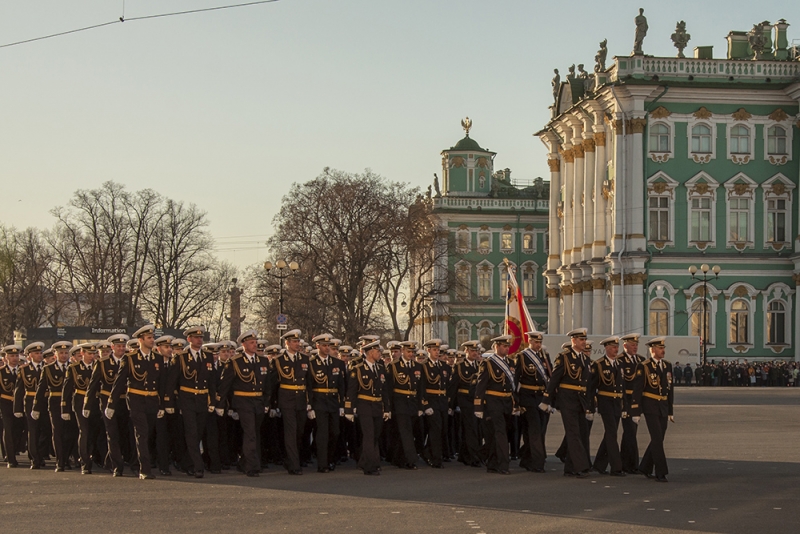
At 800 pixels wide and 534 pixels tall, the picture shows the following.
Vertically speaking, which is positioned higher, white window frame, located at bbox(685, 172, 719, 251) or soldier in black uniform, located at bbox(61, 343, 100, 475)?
white window frame, located at bbox(685, 172, 719, 251)

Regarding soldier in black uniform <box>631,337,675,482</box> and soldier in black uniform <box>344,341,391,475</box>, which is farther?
soldier in black uniform <box>344,341,391,475</box>

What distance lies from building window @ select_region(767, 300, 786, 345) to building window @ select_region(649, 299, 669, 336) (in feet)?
16.6

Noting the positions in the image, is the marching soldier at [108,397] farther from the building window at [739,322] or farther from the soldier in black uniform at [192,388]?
the building window at [739,322]

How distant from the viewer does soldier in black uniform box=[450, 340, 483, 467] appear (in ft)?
68.4

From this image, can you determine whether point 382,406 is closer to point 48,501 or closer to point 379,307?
point 48,501

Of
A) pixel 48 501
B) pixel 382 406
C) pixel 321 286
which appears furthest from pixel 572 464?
pixel 321 286

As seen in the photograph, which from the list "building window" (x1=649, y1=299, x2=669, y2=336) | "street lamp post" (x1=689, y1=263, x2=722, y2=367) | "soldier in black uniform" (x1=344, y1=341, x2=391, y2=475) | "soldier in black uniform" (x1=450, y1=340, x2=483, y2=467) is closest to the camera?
"soldier in black uniform" (x1=344, y1=341, x2=391, y2=475)

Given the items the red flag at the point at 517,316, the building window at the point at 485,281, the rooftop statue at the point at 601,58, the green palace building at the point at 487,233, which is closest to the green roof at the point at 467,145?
the green palace building at the point at 487,233

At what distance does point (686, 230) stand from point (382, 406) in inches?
1895

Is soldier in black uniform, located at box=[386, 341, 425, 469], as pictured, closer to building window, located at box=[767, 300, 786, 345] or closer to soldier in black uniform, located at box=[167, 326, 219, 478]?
soldier in black uniform, located at box=[167, 326, 219, 478]

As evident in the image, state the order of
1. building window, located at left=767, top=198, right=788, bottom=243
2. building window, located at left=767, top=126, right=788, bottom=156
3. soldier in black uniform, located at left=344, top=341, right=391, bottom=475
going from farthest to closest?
1. building window, located at left=767, top=198, right=788, bottom=243
2. building window, located at left=767, top=126, right=788, bottom=156
3. soldier in black uniform, located at left=344, top=341, right=391, bottom=475

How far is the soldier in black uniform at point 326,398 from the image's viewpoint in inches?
779

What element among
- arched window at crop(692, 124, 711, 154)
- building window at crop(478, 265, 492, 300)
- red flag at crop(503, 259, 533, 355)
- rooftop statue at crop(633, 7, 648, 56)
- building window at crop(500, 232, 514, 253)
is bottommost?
red flag at crop(503, 259, 533, 355)

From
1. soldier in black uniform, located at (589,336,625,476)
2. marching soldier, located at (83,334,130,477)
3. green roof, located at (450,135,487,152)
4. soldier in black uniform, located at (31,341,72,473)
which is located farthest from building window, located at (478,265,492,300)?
soldier in black uniform, located at (589,336,625,476)
